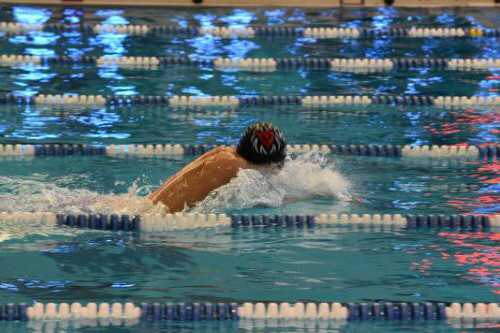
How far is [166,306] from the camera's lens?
3707 millimetres

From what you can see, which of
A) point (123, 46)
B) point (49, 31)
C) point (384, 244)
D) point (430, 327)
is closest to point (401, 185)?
point (384, 244)

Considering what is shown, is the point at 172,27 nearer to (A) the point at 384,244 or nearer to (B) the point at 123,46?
(B) the point at 123,46

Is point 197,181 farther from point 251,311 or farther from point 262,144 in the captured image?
point 251,311

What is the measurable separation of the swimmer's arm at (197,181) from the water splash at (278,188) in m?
0.04

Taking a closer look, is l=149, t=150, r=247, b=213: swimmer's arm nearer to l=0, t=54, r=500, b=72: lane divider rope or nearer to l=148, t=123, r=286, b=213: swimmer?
l=148, t=123, r=286, b=213: swimmer

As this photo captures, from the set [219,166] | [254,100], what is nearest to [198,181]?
[219,166]

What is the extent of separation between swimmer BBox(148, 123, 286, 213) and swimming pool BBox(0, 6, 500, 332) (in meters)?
0.07

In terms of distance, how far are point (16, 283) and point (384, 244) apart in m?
1.67

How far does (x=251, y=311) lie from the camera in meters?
3.71

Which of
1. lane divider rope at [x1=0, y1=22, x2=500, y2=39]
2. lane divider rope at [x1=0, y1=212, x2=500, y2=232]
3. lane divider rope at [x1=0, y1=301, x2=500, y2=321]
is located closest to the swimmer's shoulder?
lane divider rope at [x1=0, y1=212, x2=500, y2=232]

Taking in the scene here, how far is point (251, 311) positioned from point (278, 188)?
1.45 m

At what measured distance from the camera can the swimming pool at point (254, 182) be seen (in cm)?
397

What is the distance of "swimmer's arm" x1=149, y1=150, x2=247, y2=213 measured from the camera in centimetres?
489

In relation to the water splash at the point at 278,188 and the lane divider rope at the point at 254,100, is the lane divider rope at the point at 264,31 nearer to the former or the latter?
the lane divider rope at the point at 254,100
